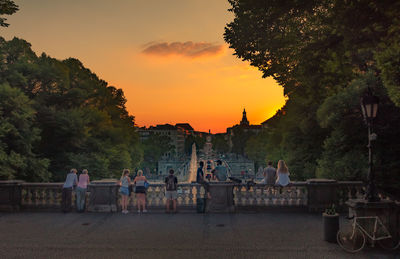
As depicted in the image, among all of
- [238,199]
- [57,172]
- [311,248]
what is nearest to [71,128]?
[57,172]

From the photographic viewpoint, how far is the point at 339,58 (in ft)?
52.5

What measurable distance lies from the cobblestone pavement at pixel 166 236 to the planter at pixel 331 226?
214mm

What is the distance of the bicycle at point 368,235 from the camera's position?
10047 mm

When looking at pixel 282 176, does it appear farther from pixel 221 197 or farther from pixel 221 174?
pixel 221 197

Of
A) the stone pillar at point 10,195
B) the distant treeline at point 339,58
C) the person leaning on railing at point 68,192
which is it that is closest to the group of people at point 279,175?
the distant treeline at point 339,58

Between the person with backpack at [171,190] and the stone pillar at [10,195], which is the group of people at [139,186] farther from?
the stone pillar at [10,195]

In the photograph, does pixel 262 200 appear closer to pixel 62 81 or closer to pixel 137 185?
pixel 137 185

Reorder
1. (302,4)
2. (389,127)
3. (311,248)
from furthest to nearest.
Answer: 1. (389,127)
2. (302,4)
3. (311,248)

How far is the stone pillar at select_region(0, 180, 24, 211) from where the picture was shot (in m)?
15.9

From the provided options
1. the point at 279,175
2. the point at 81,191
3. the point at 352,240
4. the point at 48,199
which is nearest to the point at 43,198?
the point at 48,199

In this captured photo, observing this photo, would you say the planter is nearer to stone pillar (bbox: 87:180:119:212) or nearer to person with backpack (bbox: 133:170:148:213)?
person with backpack (bbox: 133:170:148:213)

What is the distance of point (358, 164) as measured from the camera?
18.9 m

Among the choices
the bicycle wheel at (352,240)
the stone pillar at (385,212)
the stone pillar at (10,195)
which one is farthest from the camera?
the stone pillar at (10,195)

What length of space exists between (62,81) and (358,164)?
29842 millimetres
